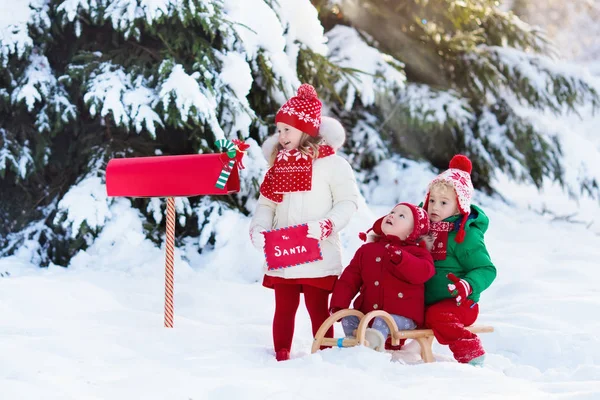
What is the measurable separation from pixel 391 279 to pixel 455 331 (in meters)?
0.38

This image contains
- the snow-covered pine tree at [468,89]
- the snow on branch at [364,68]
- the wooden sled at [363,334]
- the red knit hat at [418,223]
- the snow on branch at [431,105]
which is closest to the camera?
the wooden sled at [363,334]

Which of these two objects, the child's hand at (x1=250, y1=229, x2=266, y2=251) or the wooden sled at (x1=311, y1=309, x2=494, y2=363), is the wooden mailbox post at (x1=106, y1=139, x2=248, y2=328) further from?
the wooden sled at (x1=311, y1=309, x2=494, y2=363)

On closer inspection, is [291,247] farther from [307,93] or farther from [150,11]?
[150,11]

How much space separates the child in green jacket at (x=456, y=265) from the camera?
333cm

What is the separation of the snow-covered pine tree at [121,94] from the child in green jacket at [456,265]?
1954 mm

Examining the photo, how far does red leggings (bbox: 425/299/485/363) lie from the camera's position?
130 inches

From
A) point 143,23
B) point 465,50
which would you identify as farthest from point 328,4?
point 143,23

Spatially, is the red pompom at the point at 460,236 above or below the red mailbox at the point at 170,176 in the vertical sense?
below

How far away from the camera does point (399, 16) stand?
702 centimetres

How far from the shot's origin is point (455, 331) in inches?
130

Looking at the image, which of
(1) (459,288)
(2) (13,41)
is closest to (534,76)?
(1) (459,288)

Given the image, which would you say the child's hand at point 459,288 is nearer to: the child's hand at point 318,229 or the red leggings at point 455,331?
the red leggings at point 455,331

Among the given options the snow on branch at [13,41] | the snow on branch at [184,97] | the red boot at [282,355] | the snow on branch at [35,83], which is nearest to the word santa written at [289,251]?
the red boot at [282,355]

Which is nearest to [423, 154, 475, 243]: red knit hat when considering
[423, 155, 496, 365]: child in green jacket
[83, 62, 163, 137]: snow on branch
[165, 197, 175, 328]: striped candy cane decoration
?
[423, 155, 496, 365]: child in green jacket
